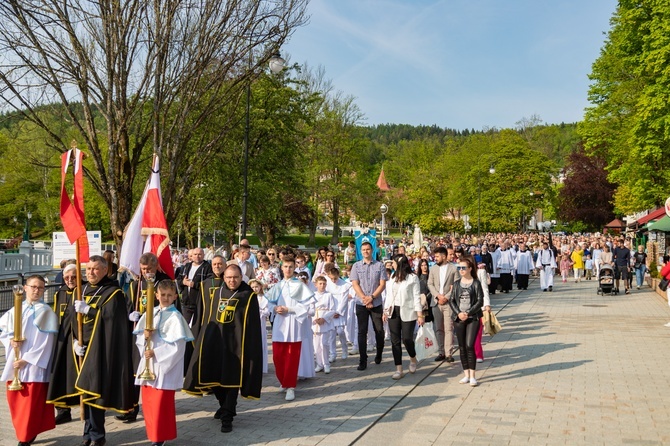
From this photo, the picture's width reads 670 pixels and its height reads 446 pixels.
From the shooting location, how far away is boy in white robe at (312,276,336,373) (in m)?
9.98

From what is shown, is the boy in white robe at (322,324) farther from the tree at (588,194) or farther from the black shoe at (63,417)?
the tree at (588,194)

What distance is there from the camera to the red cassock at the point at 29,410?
6.21 metres

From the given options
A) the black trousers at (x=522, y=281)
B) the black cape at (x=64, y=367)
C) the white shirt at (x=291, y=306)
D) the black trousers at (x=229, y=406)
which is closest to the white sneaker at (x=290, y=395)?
the white shirt at (x=291, y=306)

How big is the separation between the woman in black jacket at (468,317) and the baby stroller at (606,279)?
50.2 feet

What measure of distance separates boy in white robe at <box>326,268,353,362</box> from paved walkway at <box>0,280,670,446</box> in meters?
→ 0.42

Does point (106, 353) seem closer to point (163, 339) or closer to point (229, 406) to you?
point (163, 339)

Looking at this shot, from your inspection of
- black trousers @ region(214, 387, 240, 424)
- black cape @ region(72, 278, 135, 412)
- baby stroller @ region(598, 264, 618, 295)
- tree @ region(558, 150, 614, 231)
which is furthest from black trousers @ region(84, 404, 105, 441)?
tree @ region(558, 150, 614, 231)

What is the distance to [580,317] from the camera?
16781 mm

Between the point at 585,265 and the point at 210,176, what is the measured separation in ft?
60.9

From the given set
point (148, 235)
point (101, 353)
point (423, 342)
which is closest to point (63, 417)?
point (101, 353)

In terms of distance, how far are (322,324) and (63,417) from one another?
3.91 meters

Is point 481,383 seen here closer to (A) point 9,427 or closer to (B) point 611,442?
(B) point 611,442

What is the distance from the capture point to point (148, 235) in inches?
307

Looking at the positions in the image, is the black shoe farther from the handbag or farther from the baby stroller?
the baby stroller
